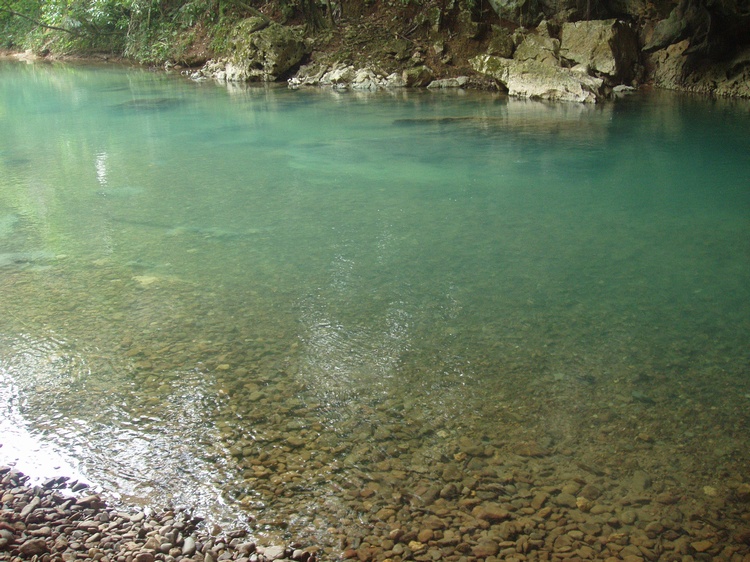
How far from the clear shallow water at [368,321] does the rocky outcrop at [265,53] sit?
1012cm

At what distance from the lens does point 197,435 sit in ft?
10.7

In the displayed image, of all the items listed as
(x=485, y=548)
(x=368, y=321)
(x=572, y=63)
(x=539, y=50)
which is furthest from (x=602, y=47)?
(x=485, y=548)

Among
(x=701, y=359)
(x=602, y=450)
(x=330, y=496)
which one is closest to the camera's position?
(x=330, y=496)

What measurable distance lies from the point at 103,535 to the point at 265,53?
17959 millimetres

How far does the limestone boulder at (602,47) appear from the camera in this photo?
1455 cm

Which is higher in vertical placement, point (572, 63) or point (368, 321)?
point (572, 63)

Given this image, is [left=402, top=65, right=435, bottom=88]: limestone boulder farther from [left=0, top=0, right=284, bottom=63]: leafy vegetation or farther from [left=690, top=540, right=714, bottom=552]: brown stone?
[left=690, top=540, right=714, bottom=552]: brown stone

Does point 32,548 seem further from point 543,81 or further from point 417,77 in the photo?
point 417,77

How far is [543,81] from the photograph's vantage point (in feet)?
46.6

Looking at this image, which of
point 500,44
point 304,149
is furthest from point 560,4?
point 304,149

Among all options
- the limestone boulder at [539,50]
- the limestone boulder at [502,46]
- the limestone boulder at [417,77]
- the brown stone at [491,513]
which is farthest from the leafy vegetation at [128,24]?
the brown stone at [491,513]

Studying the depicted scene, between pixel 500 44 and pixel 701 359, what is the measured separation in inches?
550

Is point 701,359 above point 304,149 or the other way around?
the other way around

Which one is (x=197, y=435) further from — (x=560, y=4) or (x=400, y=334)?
(x=560, y=4)
